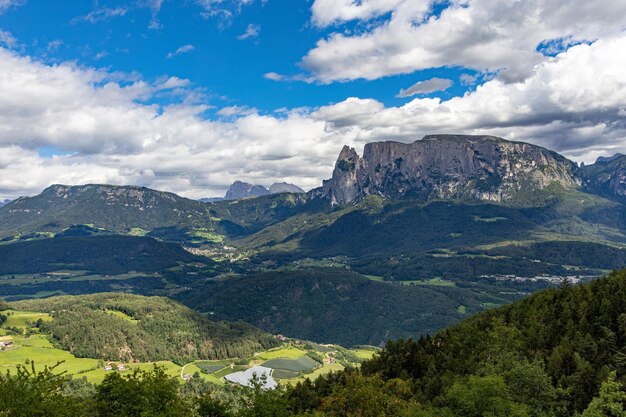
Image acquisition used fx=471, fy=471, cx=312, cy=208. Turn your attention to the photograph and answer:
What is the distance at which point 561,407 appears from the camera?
2606 inches

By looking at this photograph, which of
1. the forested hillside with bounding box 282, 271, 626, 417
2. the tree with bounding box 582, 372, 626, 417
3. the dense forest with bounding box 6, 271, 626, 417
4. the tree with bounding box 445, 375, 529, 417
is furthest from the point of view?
the forested hillside with bounding box 282, 271, 626, 417

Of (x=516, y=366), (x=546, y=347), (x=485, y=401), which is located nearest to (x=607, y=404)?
(x=485, y=401)

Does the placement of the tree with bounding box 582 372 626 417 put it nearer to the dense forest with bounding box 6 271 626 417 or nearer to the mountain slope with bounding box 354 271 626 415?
the dense forest with bounding box 6 271 626 417

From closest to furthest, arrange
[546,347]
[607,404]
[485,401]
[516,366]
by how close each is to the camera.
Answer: [607,404] < [485,401] < [516,366] < [546,347]

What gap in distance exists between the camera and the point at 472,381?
56.5 metres

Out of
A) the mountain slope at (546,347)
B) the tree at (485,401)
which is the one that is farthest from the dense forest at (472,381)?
the mountain slope at (546,347)

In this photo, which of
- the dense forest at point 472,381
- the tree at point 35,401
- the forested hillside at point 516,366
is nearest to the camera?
the tree at point 35,401

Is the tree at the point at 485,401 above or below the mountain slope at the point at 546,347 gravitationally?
above

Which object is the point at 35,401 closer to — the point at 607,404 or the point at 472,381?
the point at 472,381

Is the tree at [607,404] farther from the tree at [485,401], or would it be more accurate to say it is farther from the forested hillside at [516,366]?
the tree at [485,401]

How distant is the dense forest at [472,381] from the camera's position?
2007 inches

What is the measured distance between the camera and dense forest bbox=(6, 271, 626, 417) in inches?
2007

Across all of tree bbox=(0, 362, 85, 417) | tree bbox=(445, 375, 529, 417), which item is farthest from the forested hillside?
tree bbox=(0, 362, 85, 417)

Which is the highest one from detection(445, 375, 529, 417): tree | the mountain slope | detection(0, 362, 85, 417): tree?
detection(0, 362, 85, 417): tree
